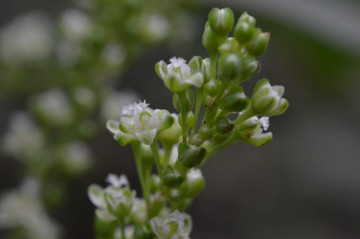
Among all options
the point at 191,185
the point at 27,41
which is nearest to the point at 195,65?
the point at 191,185

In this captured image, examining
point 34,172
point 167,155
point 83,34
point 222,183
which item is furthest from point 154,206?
point 222,183

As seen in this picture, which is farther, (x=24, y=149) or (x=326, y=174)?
(x=326, y=174)

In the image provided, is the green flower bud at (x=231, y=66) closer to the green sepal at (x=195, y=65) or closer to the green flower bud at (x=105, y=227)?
the green sepal at (x=195, y=65)

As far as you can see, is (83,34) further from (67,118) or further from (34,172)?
(34,172)

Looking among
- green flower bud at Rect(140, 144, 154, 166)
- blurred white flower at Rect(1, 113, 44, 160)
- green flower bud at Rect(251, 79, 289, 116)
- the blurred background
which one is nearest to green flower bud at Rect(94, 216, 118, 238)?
green flower bud at Rect(140, 144, 154, 166)

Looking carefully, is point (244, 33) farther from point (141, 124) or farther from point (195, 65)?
point (141, 124)

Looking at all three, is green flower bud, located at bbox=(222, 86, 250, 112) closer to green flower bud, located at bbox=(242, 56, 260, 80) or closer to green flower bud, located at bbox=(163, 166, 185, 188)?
green flower bud, located at bbox=(242, 56, 260, 80)
